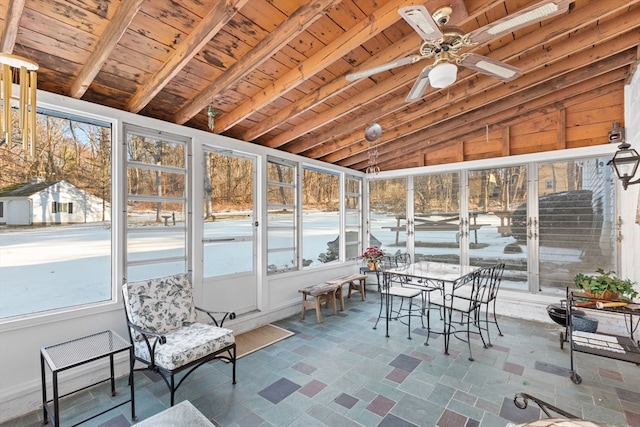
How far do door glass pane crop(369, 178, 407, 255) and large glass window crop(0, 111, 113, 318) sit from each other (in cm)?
462

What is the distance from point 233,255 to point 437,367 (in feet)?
8.75

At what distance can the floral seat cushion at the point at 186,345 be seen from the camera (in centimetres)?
231

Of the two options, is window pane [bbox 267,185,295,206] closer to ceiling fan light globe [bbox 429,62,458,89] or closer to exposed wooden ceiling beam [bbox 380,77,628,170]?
exposed wooden ceiling beam [bbox 380,77,628,170]

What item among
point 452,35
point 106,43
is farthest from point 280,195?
point 452,35

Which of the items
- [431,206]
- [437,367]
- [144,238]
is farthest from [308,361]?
[431,206]

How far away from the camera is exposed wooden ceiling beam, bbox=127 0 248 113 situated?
6.19 feet

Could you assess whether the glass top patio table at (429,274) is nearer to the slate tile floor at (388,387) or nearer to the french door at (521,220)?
the slate tile floor at (388,387)

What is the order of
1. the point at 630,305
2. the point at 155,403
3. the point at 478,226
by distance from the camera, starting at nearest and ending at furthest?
the point at 155,403
the point at 630,305
the point at 478,226

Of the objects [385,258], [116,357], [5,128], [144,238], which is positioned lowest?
[116,357]

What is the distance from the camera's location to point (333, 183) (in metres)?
5.70

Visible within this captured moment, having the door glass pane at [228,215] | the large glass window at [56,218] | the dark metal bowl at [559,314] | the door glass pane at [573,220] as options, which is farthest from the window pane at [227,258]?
the door glass pane at [573,220]

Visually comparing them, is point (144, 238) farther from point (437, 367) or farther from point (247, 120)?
point (437, 367)

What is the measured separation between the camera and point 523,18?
5.32 ft

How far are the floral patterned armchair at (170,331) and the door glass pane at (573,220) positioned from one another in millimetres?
4432
